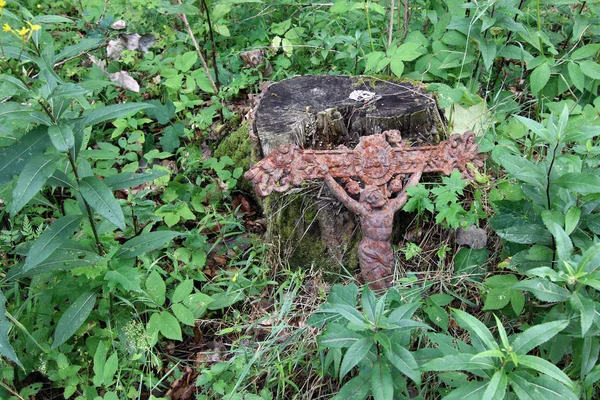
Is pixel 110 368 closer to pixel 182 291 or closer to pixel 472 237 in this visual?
pixel 182 291

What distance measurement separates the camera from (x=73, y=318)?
236 centimetres

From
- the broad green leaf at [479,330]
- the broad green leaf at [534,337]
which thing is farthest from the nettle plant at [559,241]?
the broad green leaf at [479,330]

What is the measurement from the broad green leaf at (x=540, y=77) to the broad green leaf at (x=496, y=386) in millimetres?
1856

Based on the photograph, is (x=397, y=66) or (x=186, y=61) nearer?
(x=397, y=66)

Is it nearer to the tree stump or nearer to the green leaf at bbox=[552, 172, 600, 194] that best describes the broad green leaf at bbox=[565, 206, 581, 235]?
the green leaf at bbox=[552, 172, 600, 194]

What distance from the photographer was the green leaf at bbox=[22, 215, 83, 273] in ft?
6.77

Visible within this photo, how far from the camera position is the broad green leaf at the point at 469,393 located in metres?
1.71

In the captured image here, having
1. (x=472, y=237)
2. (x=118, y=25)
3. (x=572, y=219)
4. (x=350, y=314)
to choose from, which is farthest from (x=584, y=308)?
(x=118, y=25)

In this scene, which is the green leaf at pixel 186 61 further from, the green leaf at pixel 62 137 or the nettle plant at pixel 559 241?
the nettle plant at pixel 559 241

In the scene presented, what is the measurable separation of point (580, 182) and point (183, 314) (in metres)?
1.81

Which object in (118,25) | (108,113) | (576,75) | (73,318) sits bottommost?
(73,318)

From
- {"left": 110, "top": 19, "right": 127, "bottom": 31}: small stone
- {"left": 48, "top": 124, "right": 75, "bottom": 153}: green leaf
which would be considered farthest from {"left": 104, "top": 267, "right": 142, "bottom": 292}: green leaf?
{"left": 110, "top": 19, "right": 127, "bottom": 31}: small stone

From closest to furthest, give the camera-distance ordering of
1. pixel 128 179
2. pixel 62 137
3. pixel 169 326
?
pixel 62 137 < pixel 128 179 < pixel 169 326

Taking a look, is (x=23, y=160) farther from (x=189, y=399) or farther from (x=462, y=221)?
(x=462, y=221)
